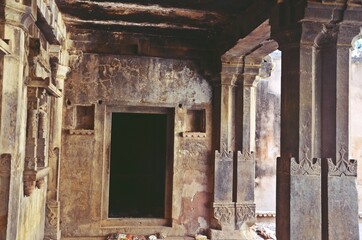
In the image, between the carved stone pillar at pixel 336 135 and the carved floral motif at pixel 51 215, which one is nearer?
the carved stone pillar at pixel 336 135

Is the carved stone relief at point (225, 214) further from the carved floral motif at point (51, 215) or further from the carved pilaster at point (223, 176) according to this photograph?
the carved floral motif at point (51, 215)

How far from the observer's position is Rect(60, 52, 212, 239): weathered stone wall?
250 inches

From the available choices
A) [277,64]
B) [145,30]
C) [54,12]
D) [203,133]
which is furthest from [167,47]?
[277,64]

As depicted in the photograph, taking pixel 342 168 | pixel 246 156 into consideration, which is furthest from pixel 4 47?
pixel 246 156

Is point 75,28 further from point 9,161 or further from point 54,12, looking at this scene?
point 9,161

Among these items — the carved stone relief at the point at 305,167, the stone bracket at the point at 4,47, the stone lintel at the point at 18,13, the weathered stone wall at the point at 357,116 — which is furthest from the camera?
the weathered stone wall at the point at 357,116

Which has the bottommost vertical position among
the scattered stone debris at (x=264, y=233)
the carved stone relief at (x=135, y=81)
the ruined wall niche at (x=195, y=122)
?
the scattered stone debris at (x=264, y=233)

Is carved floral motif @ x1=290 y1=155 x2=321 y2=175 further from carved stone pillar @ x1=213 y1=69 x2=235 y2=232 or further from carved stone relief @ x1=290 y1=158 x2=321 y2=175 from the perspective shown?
carved stone pillar @ x1=213 y1=69 x2=235 y2=232

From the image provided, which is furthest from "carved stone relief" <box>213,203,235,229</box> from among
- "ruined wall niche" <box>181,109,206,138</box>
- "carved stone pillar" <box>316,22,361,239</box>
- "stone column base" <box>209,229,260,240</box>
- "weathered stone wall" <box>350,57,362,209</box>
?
"weathered stone wall" <box>350,57,362,209</box>

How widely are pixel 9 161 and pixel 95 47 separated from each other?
349 cm

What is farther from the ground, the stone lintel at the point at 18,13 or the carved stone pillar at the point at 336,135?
the stone lintel at the point at 18,13

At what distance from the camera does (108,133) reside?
260 inches

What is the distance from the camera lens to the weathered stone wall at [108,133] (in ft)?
20.8

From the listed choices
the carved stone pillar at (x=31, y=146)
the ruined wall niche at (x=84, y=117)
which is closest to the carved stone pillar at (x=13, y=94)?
the carved stone pillar at (x=31, y=146)
